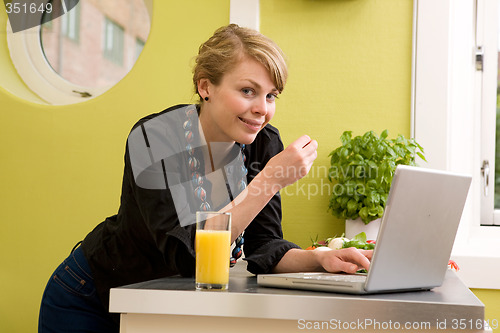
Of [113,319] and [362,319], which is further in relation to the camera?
[113,319]

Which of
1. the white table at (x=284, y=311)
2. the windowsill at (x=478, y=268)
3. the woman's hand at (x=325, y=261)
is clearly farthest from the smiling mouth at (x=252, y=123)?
the windowsill at (x=478, y=268)

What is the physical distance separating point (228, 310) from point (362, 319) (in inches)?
7.7

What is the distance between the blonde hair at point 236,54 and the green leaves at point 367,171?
700 millimetres

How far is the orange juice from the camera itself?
1.00 metres

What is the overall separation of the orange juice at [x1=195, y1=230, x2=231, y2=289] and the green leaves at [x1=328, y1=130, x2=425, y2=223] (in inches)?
42.3

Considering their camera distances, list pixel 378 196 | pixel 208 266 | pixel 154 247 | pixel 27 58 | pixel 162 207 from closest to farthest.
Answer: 1. pixel 208 266
2. pixel 162 207
3. pixel 154 247
4. pixel 378 196
5. pixel 27 58

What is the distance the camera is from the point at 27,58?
→ 264 centimetres

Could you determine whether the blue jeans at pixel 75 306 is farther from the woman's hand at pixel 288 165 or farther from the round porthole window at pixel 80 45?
the round porthole window at pixel 80 45

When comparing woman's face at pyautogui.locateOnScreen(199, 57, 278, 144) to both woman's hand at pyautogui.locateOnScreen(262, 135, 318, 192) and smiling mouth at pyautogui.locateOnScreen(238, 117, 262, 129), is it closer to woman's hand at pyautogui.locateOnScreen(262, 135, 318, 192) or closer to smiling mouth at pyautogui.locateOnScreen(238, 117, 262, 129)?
smiling mouth at pyautogui.locateOnScreen(238, 117, 262, 129)

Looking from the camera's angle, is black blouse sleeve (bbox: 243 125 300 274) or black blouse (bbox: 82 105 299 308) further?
black blouse sleeve (bbox: 243 125 300 274)

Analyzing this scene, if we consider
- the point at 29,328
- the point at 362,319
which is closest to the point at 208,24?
the point at 29,328

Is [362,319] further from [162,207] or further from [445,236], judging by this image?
[162,207]

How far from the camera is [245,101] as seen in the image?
1.42 metres

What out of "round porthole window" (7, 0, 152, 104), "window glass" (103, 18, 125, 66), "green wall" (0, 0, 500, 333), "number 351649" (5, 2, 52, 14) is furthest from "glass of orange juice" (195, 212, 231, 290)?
→ "number 351649" (5, 2, 52, 14)
